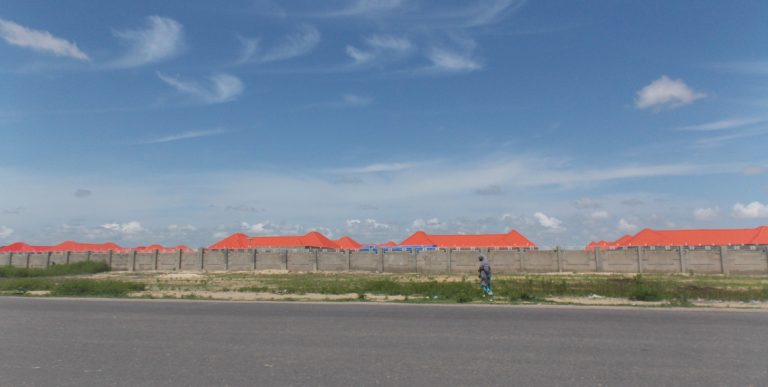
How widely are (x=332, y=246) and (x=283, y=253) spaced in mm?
39298

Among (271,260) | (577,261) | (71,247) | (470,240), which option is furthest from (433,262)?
(71,247)

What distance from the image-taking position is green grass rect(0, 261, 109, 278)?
4159 cm

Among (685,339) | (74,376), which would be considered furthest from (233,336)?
(685,339)

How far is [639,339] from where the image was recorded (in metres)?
9.88

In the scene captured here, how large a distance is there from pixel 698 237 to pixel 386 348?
79.7m

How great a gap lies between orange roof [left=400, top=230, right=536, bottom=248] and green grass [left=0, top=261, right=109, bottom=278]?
42.0 m

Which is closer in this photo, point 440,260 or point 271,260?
point 440,260

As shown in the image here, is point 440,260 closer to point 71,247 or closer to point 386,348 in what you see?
point 386,348

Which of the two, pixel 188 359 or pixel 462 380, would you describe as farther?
pixel 188 359

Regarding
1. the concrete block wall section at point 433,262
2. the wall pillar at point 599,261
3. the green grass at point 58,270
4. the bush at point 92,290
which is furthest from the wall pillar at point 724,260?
the green grass at point 58,270

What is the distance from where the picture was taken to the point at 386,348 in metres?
8.99

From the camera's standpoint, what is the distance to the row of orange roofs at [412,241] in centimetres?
7812

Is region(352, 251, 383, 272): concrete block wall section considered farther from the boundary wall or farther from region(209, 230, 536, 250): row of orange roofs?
region(209, 230, 536, 250): row of orange roofs

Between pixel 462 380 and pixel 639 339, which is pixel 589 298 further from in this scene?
pixel 462 380
